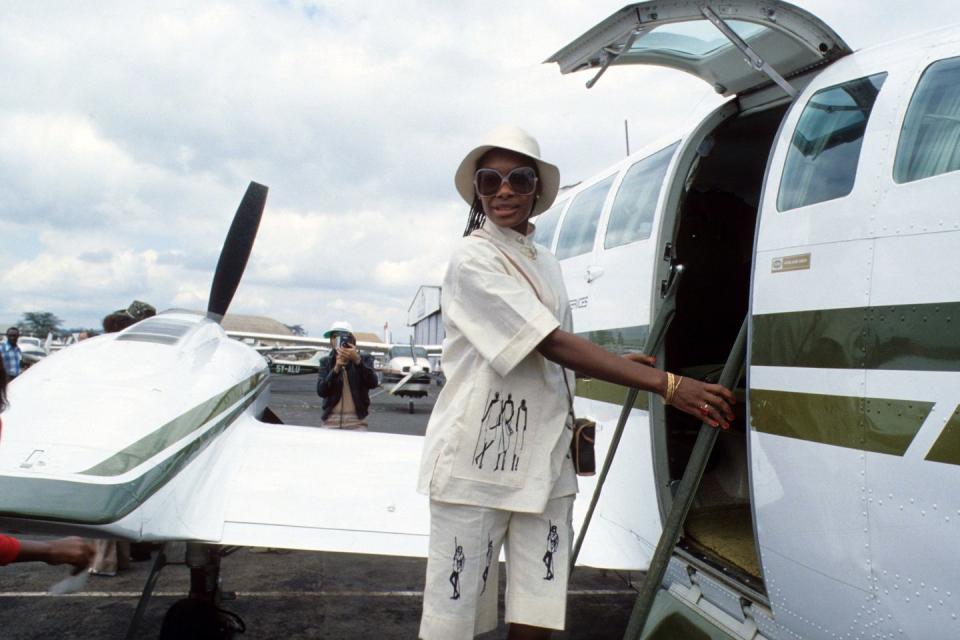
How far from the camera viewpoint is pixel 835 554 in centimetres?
243

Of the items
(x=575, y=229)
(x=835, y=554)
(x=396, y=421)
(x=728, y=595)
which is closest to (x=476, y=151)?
(x=835, y=554)

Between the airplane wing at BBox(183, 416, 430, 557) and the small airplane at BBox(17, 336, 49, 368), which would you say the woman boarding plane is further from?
the small airplane at BBox(17, 336, 49, 368)

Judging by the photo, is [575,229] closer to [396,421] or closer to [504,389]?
[504,389]

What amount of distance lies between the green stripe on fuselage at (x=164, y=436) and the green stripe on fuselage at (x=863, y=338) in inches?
103

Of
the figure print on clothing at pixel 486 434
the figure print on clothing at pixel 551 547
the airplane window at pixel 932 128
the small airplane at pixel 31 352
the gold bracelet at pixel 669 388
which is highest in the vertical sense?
the airplane window at pixel 932 128

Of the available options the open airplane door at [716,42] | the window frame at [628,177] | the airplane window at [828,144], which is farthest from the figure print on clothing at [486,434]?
the window frame at [628,177]

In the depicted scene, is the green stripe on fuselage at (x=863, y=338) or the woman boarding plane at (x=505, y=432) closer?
the green stripe on fuselage at (x=863, y=338)

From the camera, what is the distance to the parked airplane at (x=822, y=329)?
2141 mm

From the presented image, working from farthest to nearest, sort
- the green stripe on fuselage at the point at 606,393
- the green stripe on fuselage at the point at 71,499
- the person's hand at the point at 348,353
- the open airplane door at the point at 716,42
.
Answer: the person's hand at the point at 348,353, the green stripe on fuselage at the point at 606,393, the green stripe on fuselage at the point at 71,499, the open airplane door at the point at 716,42

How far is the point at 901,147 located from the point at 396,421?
17794 mm

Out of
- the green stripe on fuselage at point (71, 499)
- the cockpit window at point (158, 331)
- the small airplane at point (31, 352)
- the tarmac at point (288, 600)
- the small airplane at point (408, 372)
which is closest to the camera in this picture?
the green stripe on fuselage at point (71, 499)

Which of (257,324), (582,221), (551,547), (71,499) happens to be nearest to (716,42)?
(582,221)

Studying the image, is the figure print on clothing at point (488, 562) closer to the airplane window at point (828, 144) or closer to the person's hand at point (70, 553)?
the person's hand at point (70, 553)

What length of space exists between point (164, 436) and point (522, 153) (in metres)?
2.27
